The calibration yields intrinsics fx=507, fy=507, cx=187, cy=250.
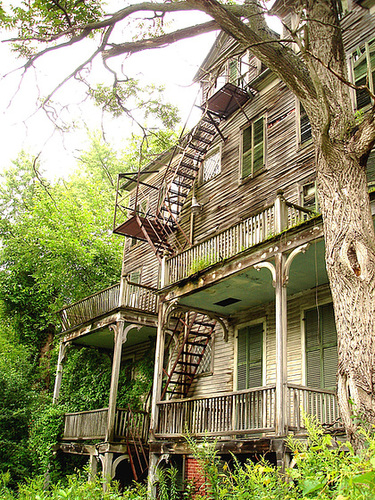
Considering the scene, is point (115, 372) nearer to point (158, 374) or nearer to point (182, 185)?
point (158, 374)

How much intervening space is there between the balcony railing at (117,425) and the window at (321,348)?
6.29 meters

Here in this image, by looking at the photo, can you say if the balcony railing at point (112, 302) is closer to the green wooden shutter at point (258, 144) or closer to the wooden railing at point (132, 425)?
the wooden railing at point (132, 425)

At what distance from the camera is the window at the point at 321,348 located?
11172 millimetres

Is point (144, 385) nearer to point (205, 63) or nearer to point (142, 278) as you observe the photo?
point (142, 278)

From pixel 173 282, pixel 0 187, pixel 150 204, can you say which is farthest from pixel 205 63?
pixel 0 187

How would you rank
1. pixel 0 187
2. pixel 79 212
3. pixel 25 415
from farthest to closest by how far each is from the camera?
pixel 0 187, pixel 79 212, pixel 25 415

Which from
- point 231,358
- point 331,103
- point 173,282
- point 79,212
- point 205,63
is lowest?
point 231,358

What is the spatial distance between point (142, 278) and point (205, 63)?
9411mm

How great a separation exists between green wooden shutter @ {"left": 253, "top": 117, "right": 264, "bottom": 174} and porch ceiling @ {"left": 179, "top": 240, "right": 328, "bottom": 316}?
427 cm

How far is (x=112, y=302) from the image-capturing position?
17.6 metres

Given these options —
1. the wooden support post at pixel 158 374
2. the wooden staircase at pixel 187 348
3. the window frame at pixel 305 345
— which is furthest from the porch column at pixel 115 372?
the window frame at pixel 305 345

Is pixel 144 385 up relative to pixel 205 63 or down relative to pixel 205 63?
down

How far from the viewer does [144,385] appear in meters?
18.2

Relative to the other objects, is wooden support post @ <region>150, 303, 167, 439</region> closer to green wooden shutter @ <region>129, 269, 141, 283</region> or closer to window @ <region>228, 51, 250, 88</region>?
green wooden shutter @ <region>129, 269, 141, 283</region>
